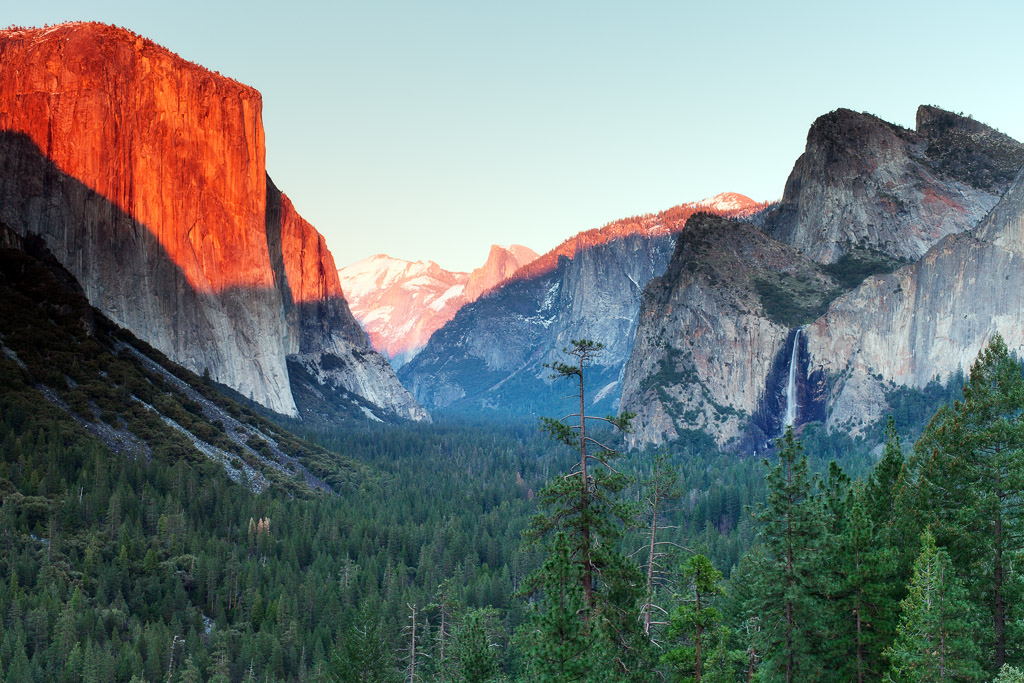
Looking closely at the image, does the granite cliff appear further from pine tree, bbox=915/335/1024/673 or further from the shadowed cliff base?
pine tree, bbox=915/335/1024/673

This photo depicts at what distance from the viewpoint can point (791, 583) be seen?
3033 centimetres

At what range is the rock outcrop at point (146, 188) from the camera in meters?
138

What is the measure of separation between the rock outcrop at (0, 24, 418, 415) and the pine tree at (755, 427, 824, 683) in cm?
12728

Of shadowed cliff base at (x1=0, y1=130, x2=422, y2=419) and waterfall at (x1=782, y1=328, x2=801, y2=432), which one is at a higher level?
shadowed cliff base at (x1=0, y1=130, x2=422, y2=419)

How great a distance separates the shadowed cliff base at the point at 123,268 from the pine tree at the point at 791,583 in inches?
4985

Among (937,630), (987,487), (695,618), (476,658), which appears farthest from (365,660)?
(987,487)

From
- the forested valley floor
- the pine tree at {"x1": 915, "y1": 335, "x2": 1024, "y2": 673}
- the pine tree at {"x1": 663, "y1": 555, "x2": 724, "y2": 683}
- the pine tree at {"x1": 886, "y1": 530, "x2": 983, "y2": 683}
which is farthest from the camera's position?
the pine tree at {"x1": 663, "y1": 555, "x2": 724, "y2": 683}

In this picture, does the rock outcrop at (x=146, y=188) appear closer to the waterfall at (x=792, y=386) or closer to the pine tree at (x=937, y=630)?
the waterfall at (x=792, y=386)

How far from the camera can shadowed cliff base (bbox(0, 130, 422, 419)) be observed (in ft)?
446

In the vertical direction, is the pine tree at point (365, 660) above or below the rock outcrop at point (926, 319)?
below

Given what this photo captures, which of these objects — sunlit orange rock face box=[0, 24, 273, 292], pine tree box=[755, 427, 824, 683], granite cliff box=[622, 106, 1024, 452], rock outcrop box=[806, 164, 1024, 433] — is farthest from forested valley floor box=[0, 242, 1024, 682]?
sunlit orange rock face box=[0, 24, 273, 292]

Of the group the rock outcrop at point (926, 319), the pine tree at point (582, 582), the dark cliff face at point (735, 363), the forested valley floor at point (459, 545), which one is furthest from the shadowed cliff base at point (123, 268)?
the pine tree at point (582, 582)

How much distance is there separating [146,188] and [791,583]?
463ft

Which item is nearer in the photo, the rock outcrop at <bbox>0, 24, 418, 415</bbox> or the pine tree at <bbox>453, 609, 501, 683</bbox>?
the pine tree at <bbox>453, 609, 501, 683</bbox>
